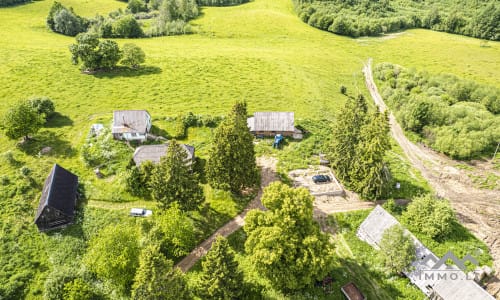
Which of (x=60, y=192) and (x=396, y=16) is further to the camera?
(x=396, y=16)

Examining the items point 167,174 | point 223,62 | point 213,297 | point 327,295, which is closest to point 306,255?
point 327,295

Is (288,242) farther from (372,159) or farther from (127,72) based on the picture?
(127,72)

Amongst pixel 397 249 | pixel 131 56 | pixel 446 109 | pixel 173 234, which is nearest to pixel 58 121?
pixel 131 56

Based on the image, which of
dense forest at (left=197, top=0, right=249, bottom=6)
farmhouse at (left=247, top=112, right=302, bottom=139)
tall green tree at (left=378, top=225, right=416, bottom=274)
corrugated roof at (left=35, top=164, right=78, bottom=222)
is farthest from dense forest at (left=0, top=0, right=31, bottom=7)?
tall green tree at (left=378, top=225, right=416, bottom=274)

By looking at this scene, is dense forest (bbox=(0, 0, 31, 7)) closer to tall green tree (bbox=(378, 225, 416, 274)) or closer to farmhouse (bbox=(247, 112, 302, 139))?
farmhouse (bbox=(247, 112, 302, 139))

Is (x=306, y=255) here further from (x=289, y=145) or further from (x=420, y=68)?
(x=420, y=68)

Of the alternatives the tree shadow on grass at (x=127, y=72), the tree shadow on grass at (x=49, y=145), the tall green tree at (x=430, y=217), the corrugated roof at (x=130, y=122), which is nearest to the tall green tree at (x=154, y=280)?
the corrugated roof at (x=130, y=122)
